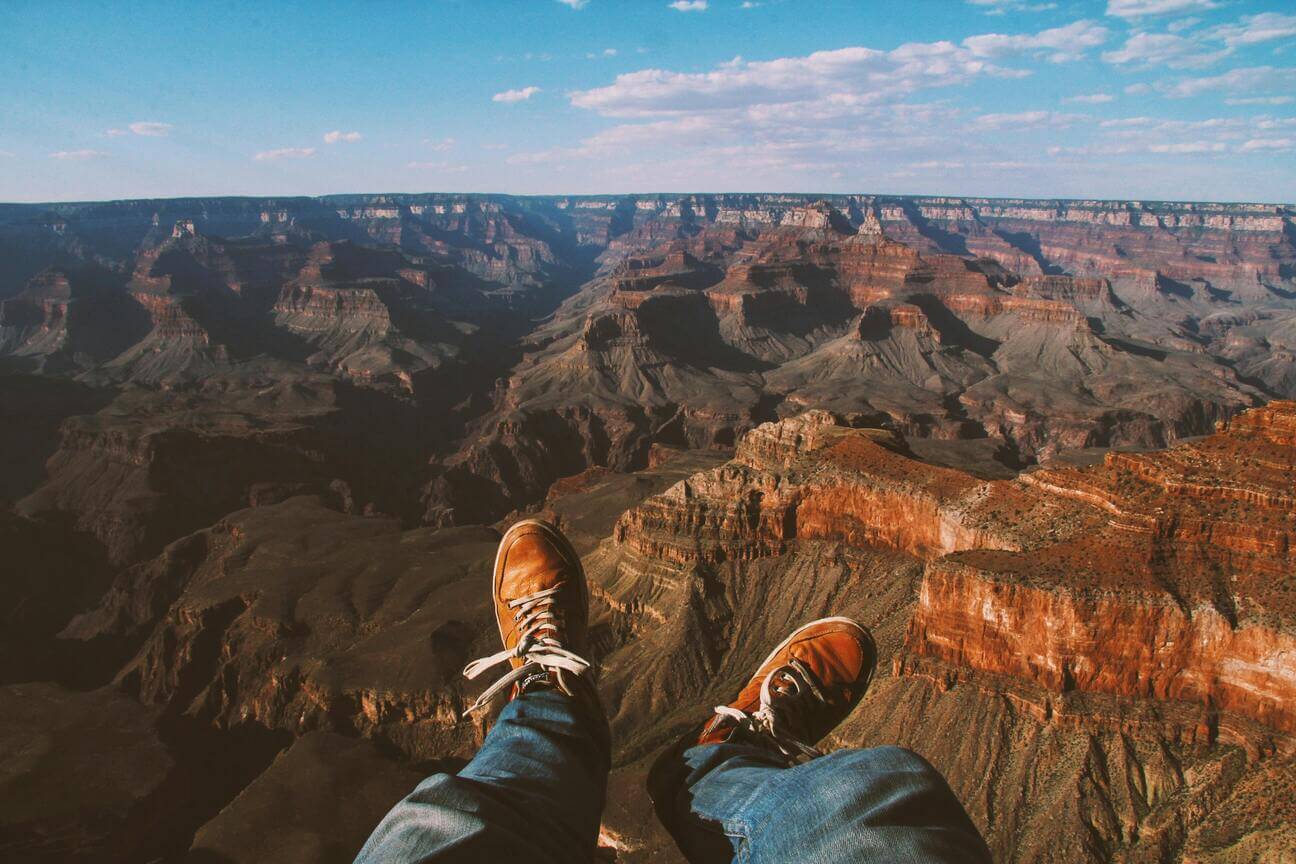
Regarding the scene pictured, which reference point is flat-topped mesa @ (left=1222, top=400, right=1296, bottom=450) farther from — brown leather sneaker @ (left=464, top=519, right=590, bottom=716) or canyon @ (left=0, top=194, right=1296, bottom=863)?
brown leather sneaker @ (left=464, top=519, right=590, bottom=716)

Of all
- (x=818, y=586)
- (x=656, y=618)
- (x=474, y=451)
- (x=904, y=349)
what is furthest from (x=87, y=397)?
(x=904, y=349)

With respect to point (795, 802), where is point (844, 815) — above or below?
above

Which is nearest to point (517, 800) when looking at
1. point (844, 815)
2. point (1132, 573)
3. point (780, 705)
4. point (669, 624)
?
point (844, 815)

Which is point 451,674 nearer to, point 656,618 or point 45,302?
point 656,618

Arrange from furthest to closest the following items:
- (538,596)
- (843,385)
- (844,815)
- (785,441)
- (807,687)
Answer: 1. (843,385)
2. (785,441)
3. (538,596)
4. (807,687)
5. (844,815)

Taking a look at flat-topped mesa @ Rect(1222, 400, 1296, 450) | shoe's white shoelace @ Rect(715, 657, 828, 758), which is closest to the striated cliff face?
flat-topped mesa @ Rect(1222, 400, 1296, 450)

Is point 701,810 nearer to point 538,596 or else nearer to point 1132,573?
point 538,596
